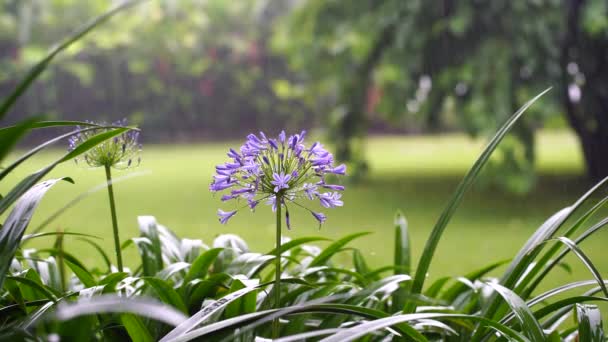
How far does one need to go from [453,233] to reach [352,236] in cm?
310

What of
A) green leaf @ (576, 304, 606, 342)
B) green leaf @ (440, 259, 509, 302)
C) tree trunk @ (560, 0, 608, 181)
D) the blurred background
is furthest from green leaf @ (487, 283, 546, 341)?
A: tree trunk @ (560, 0, 608, 181)

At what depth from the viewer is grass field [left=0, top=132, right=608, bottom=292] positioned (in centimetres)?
385

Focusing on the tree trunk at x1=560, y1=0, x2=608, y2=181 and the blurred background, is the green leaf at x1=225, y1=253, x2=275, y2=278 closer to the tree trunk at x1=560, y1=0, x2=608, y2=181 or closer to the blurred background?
the blurred background

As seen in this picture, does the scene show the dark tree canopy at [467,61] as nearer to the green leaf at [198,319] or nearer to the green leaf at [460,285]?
the green leaf at [460,285]

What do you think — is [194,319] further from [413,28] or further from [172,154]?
[172,154]

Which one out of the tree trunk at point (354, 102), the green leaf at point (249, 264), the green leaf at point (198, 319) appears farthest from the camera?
the tree trunk at point (354, 102)

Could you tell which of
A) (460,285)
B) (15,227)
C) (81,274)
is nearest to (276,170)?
(15,227)

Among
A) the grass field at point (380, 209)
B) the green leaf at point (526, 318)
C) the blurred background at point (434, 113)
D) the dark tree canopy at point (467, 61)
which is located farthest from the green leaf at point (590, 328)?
the dark tree canopy at point (467, 61)

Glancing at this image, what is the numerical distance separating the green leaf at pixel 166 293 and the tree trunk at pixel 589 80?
473cm

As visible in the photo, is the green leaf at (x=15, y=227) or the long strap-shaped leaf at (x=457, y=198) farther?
the long strap-shaped leaf at (x=457, y=198)

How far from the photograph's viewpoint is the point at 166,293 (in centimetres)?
105

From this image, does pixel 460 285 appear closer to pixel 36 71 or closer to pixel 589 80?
pixel 36 71

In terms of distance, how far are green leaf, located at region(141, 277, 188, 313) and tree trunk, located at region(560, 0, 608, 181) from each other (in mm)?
4733

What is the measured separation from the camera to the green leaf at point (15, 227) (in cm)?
75
